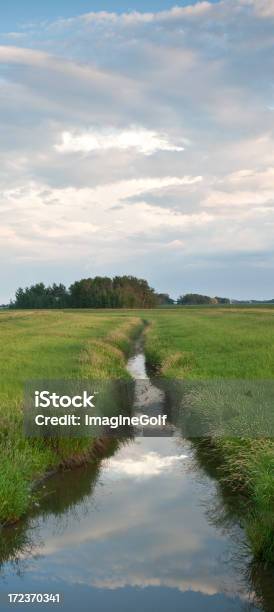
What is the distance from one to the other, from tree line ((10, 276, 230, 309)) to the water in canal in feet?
514

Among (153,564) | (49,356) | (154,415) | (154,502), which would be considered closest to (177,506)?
(154,502)

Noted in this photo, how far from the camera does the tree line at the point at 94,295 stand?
17162cm

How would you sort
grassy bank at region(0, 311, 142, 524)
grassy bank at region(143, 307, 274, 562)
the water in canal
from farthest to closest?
grassy bank at region(0, 311, 142, 524) < grassy bank at region(143, 307, 274, 562) < the water in canal

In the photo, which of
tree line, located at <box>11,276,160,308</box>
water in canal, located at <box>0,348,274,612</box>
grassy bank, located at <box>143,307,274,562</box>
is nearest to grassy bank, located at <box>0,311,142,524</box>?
water in canal, located at <box>0,348,274,612</box>

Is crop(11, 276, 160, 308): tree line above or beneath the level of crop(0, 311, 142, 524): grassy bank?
above

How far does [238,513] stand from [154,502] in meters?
1.85

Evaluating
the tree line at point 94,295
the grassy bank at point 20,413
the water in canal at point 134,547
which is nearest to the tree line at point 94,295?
the tree line at point 94,295

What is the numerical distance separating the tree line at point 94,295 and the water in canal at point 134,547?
157 metres

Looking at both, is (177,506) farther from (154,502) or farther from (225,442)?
(225,442)

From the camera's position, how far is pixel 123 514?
39.1ft

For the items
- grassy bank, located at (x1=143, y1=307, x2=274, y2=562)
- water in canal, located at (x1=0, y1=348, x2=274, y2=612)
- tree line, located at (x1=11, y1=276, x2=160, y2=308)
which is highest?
tree line, located at (x1=11, y1=276, x2=160, y2=308)

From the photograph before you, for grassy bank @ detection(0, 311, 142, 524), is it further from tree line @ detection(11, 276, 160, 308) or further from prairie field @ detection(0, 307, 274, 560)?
tree line @ detection(11, 276, 160, 308)

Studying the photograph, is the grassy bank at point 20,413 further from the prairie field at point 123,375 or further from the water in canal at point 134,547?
the water in canal at point 134,547

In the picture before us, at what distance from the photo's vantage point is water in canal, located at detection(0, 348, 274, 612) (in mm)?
8867
